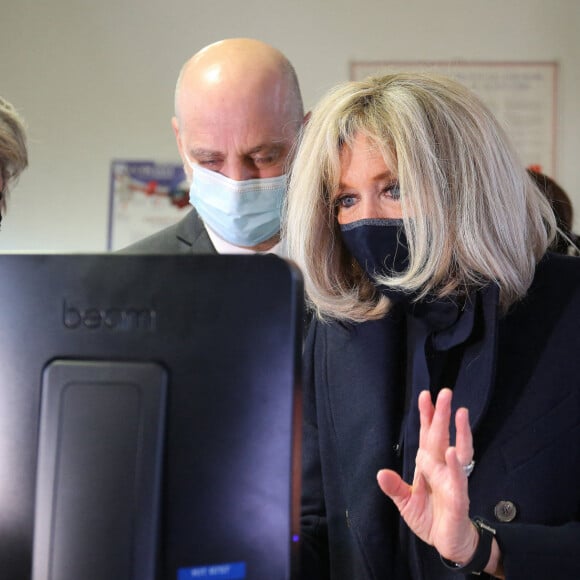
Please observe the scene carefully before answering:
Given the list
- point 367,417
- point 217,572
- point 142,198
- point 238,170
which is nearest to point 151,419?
point 217,572

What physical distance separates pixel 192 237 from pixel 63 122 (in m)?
1.69

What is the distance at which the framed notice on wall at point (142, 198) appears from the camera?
3.40m

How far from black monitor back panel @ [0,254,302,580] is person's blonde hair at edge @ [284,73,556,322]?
1.89ft

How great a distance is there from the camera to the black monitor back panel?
0.71 m

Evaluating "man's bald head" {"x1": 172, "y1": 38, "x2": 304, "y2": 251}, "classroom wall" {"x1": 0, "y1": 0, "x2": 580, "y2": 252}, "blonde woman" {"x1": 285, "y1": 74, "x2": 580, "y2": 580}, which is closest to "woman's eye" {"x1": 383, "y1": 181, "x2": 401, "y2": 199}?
"blonde woman" {"x1": 285, "y1": 74, "x2": 580, "y2": 580}

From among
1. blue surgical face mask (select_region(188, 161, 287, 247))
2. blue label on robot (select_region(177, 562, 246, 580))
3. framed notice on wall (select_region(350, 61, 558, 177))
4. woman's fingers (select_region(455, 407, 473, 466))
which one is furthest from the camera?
framed notice on wall (select_region(350, 61, 558, 177))

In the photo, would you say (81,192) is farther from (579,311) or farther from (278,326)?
(278,326)

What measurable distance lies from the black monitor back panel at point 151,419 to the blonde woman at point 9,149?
3.36ft

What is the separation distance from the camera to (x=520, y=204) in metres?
1.32

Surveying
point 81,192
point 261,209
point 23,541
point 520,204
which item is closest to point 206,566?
point 23,541

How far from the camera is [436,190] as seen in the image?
4.17ft

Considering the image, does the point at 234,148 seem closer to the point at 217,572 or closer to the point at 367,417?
the point at 367,417

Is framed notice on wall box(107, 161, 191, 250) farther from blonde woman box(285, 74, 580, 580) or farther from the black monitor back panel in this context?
the black monitor back panel

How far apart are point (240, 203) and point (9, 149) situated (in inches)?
20.4
